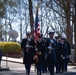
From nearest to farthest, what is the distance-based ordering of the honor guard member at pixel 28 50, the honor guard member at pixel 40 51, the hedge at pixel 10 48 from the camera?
the honor guard member at pixel 40 51 → the honor guard member at pixel 28 50 → the hedge at pixel 10 48

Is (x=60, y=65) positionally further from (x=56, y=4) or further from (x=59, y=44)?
(x=56, y=4)

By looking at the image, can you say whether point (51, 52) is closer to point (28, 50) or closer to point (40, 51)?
point (40, 51)

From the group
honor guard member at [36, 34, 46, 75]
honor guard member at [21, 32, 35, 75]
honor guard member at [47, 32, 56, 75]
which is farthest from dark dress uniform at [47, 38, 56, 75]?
honor guard member at [21, 32, 35, 75]

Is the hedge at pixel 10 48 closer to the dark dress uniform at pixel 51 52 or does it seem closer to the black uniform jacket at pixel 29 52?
the black uniform jacket at pixel 29 52

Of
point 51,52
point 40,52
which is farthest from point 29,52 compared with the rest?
point 51,52

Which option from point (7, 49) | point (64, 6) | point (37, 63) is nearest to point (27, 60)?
point (37, 63)

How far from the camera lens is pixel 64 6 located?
29625 millimetres

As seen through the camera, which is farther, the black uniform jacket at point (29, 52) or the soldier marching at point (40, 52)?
the black uniform jacket at point (29, 52)

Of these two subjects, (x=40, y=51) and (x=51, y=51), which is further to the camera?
(x=51, y=51)

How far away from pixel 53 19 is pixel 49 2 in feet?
30.4

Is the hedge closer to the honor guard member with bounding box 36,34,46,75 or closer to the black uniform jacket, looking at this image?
the black uniform jacket

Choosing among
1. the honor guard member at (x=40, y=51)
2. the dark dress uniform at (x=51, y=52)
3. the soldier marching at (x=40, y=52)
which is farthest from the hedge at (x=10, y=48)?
the honor guard member at (x=40, y=51)

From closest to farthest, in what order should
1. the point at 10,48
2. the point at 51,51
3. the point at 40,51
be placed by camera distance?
the point at 40,51 → the point at 51,51 → the point at 10,48

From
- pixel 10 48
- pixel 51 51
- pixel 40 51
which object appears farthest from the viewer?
pixel 10 48
